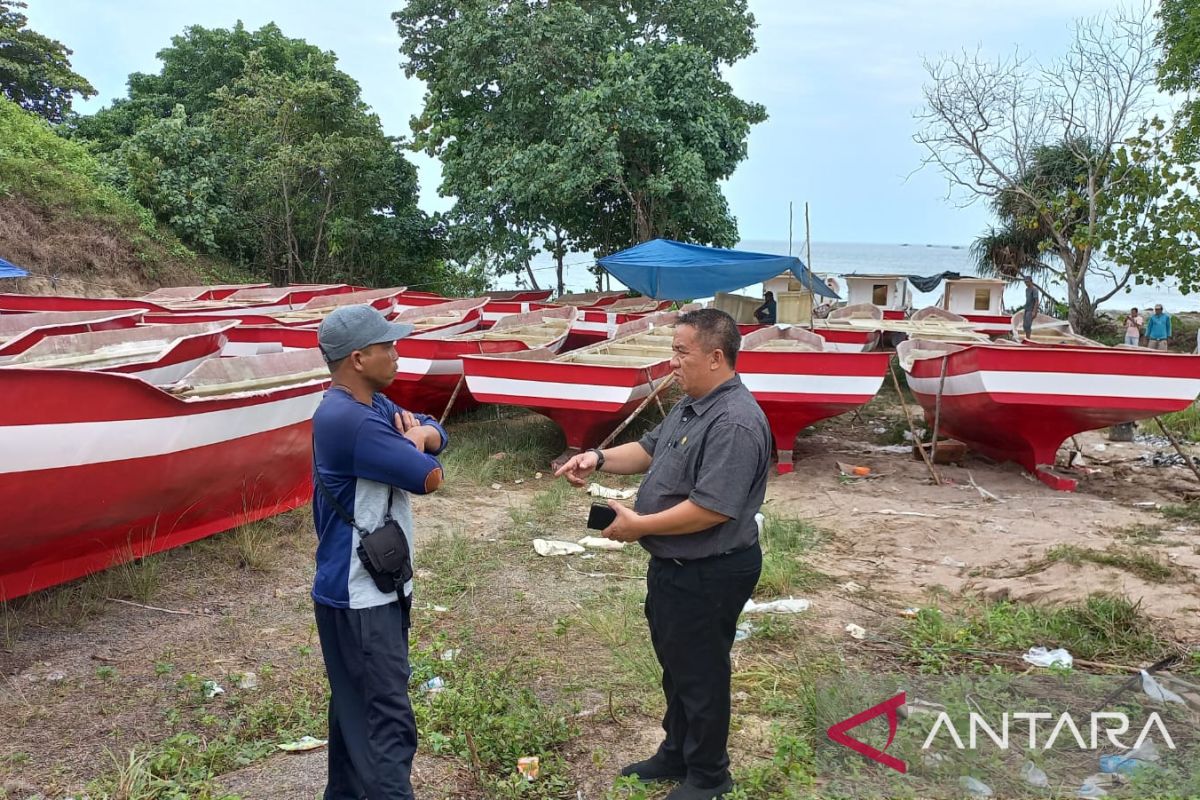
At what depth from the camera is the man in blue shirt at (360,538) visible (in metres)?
2.66

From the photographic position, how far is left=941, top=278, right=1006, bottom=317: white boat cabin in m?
17.4

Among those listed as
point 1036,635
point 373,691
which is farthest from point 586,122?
point 373,691

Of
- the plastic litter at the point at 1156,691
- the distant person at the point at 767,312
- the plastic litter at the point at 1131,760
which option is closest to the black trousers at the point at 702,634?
the plastic litter at the point at 1131,760

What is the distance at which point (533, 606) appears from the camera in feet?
17.5

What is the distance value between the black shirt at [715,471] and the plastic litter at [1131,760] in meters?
A: 1.57

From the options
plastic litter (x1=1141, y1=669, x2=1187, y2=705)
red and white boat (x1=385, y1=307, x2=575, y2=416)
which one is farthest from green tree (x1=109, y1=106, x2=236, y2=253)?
plastic litter (x1=1141, y1=669, x2=1187, y2=705)

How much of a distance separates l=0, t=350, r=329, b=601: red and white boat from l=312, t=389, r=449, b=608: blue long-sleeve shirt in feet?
8.44

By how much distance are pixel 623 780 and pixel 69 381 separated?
3421mm

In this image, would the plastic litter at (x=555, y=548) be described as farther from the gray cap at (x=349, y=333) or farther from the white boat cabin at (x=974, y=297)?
the white boat cabin at (x=974, y=297)

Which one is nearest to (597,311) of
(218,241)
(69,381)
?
(69,381)

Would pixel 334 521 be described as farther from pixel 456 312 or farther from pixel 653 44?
pixel 653 44

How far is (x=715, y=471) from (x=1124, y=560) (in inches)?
164

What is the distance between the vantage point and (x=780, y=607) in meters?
5.21

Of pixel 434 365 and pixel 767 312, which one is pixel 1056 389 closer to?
pixel 434 365
